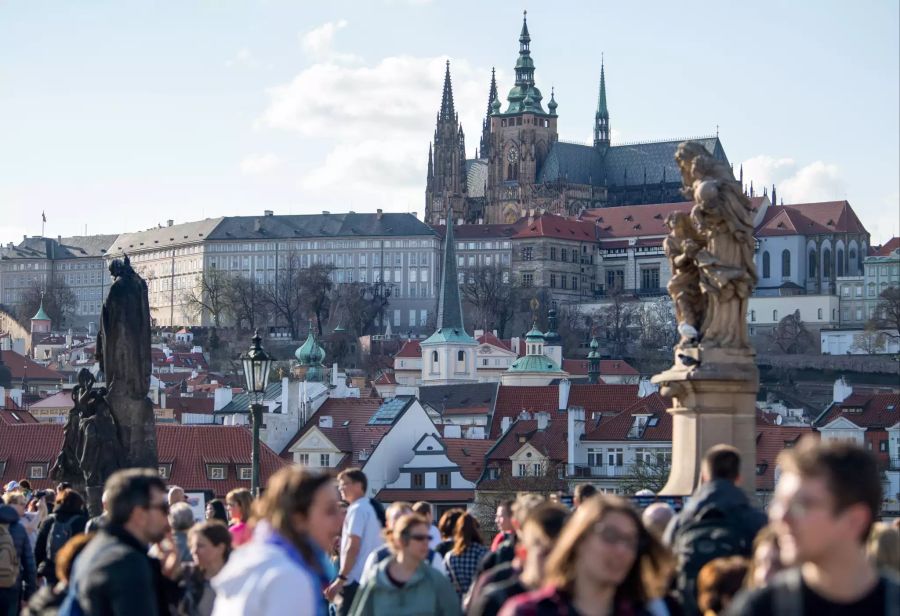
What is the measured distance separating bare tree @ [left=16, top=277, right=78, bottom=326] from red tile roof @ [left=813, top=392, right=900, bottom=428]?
10569 cm

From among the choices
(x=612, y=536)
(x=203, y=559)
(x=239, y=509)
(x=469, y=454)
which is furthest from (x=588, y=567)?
(x=469, y=454)

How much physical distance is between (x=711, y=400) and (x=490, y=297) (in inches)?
5826

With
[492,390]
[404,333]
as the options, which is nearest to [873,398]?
[492,390]

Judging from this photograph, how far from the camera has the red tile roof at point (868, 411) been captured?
7409cm

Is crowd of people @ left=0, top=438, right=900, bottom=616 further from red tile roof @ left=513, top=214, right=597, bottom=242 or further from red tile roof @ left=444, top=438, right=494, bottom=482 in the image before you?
red tile roof @ left=513, top=214, right=597, bottom=242

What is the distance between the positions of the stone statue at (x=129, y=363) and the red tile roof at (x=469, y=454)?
177 feet

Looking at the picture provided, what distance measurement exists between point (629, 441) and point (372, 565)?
62.2 m

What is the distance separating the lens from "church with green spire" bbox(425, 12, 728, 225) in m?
183

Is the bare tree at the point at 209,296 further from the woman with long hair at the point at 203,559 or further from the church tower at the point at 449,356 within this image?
the woman with long hair at the point at 203,559

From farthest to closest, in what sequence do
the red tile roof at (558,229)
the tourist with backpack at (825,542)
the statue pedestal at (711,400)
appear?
the red tile roof at (558,229), the statue pedestal at (711,400), the tourist with backpack at (825,542)

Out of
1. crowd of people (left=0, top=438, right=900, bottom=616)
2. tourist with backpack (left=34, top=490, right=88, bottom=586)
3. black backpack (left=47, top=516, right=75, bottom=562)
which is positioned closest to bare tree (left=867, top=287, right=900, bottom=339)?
tourist with backpack (left=34, top=490, right=88, bottom=586)

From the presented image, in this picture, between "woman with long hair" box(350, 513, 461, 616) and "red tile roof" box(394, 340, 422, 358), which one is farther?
"red tile roof" box(394, 340, 422, 358)

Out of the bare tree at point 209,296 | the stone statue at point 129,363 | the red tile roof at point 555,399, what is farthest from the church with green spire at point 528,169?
the stone statue at point 129,363

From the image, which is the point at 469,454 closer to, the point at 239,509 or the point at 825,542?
the point at 239,509
